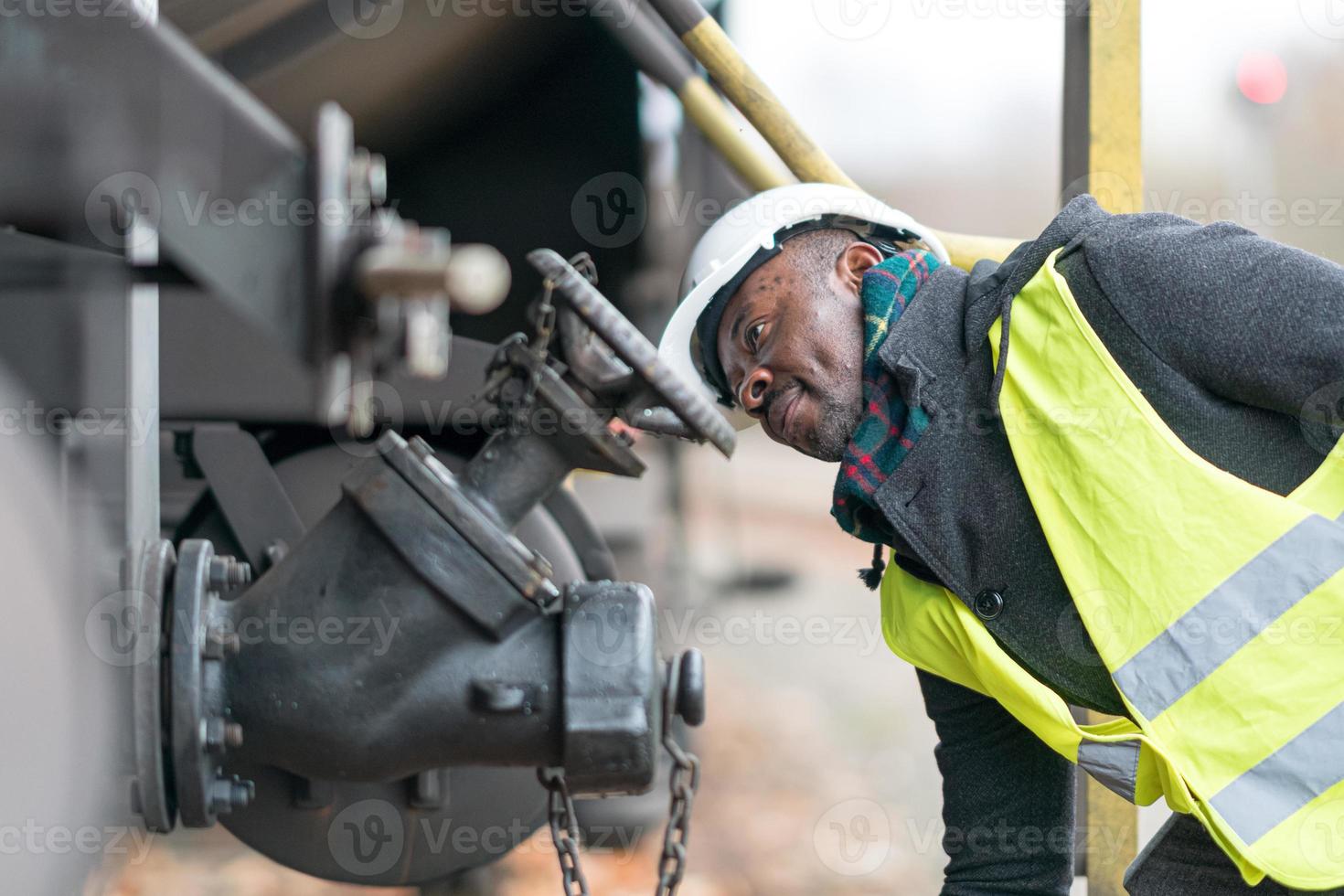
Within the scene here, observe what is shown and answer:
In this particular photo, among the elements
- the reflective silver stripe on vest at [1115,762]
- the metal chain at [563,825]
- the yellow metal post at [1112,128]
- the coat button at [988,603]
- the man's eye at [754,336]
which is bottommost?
the metal chain at [563,825]

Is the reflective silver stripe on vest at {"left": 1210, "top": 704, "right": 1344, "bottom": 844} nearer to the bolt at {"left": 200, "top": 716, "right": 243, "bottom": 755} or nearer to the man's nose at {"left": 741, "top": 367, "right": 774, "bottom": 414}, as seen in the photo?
the man's nose at {"left": 741, "top": 367, "right": 774, "bottom": 414}

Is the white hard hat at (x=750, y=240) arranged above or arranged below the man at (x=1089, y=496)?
above

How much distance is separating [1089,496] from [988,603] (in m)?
0.21

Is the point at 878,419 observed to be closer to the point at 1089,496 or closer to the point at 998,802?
the point at 1089,496

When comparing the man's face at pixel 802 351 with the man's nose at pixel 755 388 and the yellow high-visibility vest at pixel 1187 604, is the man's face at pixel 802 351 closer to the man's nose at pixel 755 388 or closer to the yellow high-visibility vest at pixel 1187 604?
the man's nose at pixel 755 388

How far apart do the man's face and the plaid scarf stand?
27mm

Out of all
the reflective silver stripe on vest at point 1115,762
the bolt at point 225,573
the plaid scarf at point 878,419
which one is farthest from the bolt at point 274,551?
the reflective silver stripe on vest at point 1115,762

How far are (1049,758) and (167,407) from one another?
1.51 metres

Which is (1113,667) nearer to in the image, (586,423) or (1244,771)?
(1244,771)

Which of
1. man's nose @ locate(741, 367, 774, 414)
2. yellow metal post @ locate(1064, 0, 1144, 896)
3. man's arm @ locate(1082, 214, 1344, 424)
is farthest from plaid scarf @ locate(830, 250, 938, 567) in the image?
yellow metal post @ locate(1064, 0, 1144, 896)

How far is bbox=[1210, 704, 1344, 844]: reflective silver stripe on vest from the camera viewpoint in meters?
1.42

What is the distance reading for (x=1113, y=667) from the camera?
1530mm

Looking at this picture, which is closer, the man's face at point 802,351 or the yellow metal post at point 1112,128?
the man's face at point 802,351

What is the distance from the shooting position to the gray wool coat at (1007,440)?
1.46 m
